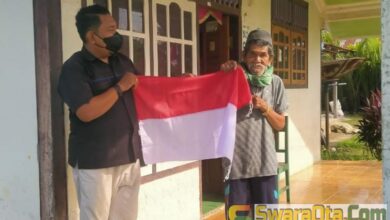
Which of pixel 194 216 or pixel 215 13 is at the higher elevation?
pixel 215 13

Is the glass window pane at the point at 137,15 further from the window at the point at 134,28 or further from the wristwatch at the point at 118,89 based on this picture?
the wristwatch at the point at 118,89

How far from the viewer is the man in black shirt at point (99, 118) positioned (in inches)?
98.3

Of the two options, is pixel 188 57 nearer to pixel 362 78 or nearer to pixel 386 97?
pixel 386 97

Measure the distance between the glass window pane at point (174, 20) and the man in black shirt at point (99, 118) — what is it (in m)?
1.51

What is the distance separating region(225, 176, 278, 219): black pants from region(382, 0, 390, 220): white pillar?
818mm

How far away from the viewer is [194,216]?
4500mm

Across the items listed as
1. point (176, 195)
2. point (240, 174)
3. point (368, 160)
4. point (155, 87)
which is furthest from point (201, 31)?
point (368, 160)

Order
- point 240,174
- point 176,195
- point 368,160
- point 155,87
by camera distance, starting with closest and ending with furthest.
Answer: point 240,174
point 155,87
point 176,195
point 368,160

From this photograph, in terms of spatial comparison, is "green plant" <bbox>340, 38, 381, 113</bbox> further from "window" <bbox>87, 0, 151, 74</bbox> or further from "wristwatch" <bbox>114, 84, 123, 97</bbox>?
"wristwatch" <bbox>114, 84, 123, 97</bbox>

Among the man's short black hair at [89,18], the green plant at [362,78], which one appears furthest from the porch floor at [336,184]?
the green plant at [362,78]

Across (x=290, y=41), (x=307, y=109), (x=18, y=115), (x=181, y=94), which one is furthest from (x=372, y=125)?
(x=18, y=115)

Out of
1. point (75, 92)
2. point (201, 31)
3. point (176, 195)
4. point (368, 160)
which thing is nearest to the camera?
Result: point (75, 92)

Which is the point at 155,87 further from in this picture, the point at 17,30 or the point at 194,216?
the point at 194,216

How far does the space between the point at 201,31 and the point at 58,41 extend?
274cm
